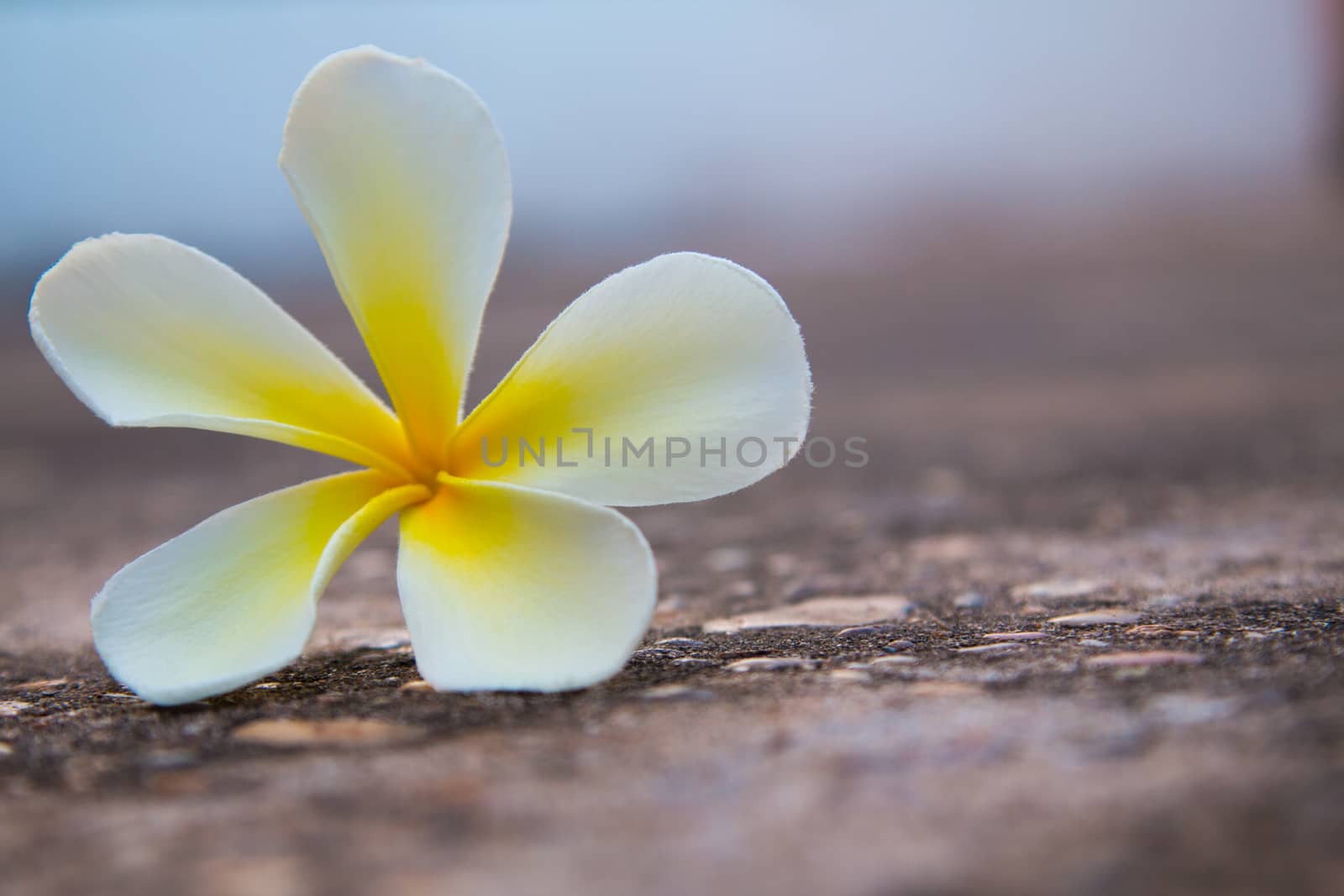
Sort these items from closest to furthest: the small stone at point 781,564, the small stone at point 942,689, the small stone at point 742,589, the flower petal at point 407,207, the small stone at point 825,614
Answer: the small stone at point 942,689 → the flower petal at point 407,207 → the small stone at point 825,614 → the small stone at point 742,589 → the small stone at point 781,564

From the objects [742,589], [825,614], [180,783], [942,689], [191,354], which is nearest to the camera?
[180,783]

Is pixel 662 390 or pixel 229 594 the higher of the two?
pixel 662 390

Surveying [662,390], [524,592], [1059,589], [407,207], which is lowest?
[1059,589]

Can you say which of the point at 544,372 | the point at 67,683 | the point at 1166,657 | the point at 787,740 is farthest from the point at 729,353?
the point at 67,683

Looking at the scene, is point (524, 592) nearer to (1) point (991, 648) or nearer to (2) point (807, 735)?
(2) point (807, 735)

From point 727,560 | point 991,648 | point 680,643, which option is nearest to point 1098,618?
point 991,648

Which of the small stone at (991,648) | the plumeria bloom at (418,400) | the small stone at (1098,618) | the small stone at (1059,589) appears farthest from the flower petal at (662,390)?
the small stone at (1059,589)

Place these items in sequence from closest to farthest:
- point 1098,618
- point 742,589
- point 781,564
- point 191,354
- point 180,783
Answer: point 180,783 < point 191,354 < point 1098,618 < point 742,589 < point 781,564

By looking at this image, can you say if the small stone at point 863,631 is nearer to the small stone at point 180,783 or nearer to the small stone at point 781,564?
the small stone at point 781,564
